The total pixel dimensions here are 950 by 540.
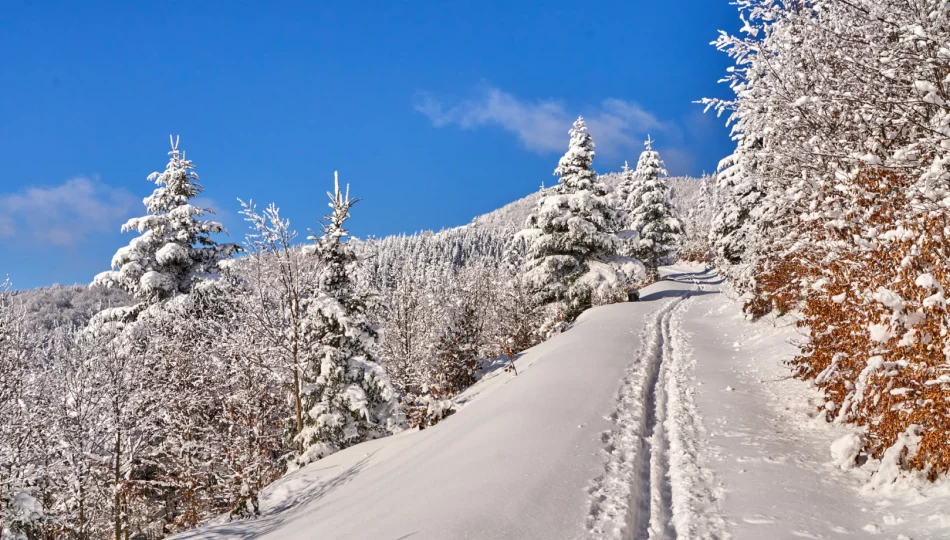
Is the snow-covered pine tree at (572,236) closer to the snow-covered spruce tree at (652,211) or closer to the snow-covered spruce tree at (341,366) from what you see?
the snow-covered spruce tree at (341,366)

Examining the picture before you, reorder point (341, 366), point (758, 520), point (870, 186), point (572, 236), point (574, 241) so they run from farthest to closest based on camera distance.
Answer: point (574, 241) < point (572, 236) < point (341, 366) < point (870, 186) < point (758, 520)

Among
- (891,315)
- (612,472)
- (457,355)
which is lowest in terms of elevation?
(612,472)

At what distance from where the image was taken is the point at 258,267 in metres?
17.4

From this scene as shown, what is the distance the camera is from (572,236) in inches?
1104

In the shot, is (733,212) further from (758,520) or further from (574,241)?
(758,520)

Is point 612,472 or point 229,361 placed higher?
point 229,361

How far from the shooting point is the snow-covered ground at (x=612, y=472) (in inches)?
257

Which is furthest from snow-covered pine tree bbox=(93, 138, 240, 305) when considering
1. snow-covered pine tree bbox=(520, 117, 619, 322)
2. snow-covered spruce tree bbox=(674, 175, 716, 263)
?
snow-covered spruce tree bbox=(674, 175, 716, 263)

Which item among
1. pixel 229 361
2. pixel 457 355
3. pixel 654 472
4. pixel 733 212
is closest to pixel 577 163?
pixel 733 212

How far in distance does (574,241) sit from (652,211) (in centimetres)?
2020

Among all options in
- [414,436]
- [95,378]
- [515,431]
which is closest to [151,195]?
[95,378]

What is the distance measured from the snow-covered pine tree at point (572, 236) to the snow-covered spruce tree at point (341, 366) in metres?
14.0

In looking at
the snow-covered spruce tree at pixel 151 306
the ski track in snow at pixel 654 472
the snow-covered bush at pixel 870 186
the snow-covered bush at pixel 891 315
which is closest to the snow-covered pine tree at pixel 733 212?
the ski track in snow at pixel 654 472

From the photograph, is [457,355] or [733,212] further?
[733,212]
